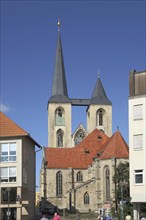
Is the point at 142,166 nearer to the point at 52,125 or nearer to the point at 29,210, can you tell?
the point at 29,210

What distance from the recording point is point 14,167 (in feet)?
171

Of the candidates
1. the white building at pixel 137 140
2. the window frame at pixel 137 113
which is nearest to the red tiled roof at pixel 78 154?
the white building at pixel 137 140

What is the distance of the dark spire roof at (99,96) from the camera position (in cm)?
12124

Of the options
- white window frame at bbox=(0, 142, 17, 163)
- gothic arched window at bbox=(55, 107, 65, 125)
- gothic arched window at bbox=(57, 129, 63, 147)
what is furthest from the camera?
gothic arched window at bbox=(55, 107, 65, 125)

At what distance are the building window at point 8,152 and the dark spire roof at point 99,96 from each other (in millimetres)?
69404

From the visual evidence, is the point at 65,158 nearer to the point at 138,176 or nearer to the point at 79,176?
the point at 79,176

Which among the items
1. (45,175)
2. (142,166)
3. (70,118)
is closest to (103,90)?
(70,118)

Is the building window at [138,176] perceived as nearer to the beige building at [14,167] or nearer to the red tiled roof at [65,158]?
the beige building at [14,167]

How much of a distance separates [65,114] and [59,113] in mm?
1444

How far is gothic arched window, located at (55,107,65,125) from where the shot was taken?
118375 millimetres

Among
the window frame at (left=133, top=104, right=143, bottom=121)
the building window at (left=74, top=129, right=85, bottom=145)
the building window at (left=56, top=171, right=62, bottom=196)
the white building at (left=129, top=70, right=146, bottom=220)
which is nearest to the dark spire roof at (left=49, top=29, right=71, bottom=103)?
the building window at (left=74, top=129, right=85, bottom=145)

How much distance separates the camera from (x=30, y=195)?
59.2 m

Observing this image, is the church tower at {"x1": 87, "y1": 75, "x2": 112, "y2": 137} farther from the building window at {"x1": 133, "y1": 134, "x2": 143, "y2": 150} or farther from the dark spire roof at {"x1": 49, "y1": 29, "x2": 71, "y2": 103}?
the building window at {"x1": 133, "y1": 134, "x2": 143, "y2": 150}

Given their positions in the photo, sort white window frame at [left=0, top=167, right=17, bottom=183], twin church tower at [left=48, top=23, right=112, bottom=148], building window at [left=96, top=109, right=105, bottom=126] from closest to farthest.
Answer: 1. white window frame at [left=0, top=167, right=17, bottom=183]
2. twin church tower at [left=48, top=23, right=112, bottom=148]
3. building window at [left=96, top=109, right=105, bottom=126]
